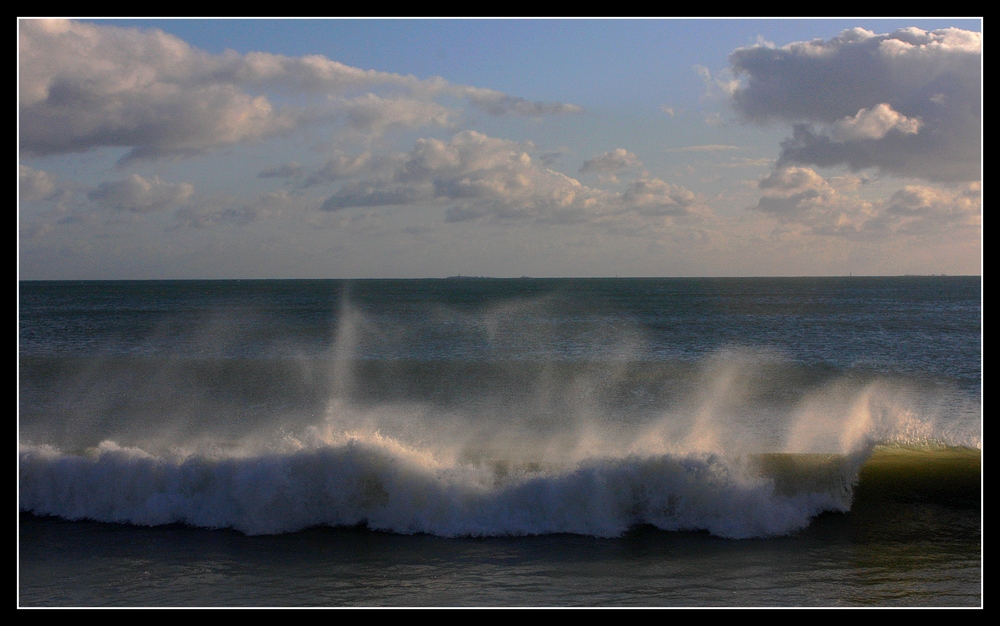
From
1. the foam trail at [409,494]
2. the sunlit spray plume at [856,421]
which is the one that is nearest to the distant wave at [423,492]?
the foam trail at [409,494]

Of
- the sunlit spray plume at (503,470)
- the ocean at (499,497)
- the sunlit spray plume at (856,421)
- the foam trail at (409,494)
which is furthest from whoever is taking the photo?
the sunlit spray plume at (856,421)

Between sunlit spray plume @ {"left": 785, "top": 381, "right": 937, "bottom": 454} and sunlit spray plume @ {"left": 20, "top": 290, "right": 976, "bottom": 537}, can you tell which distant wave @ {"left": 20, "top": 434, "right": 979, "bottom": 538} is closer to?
sunlit spray plume @ {"left": 20, "top": 290, "right": 976, "bottom": 537}

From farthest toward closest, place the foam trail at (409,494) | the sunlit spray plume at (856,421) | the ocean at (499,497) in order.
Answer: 1. the sunlit spray plume at (856,421)
2. the foam trail at (409,494)
3. the ocean at (499,497)

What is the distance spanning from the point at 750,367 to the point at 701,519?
13338 mm

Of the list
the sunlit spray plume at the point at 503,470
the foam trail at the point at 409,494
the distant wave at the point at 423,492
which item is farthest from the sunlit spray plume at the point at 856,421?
the foam trail at the point at 409,494

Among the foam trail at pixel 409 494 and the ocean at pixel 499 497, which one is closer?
the ocean at pixel 499 497

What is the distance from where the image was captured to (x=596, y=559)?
7.82 m

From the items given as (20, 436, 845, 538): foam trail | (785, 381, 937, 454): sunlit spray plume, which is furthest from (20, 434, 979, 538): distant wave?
(785, 381, 937, 454): sunlit spray plume

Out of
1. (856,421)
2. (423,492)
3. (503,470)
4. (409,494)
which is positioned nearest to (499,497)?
(503,470)

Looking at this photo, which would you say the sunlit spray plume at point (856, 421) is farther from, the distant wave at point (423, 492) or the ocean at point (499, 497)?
the distant wave at point (423, 492)

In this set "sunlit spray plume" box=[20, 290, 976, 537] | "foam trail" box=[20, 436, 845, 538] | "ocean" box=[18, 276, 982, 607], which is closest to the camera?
"ocean" box=[18, 276, 982, 607]

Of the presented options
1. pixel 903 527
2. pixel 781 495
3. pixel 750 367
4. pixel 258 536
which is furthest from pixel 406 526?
pixel 750 367

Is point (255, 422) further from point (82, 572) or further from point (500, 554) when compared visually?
point (500, 554)

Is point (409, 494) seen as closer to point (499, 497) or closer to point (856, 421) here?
point (499, 497)
